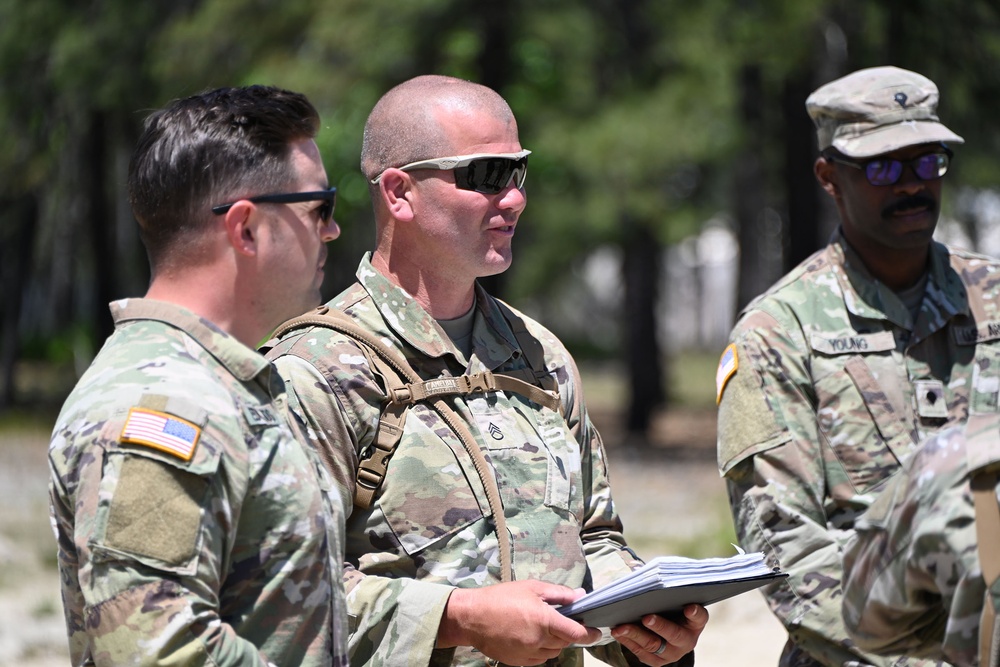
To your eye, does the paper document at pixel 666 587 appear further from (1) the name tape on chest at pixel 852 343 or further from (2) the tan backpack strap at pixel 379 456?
(1) the name tape on chest at pixel 852 343

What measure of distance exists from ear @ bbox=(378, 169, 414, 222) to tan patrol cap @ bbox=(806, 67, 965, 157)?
1227 mm

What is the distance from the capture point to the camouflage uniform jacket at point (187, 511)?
1952 millimetres

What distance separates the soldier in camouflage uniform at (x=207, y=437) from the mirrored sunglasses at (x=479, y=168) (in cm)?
54

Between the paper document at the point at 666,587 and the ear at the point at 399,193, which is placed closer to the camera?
the paper document at the point at 666,587

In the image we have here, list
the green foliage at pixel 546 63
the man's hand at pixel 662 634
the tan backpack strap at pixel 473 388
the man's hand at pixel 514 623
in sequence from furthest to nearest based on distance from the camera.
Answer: the green foliage at pixel 546 63, the tan backpack strap at pixel 473 388, the man's hand at pixel 662 634, the man's hand at pixel 514 623

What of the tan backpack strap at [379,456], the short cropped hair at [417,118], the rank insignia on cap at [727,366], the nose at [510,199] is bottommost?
the rank insignia on cap at [727,366]

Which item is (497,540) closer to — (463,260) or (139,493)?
(463,260)

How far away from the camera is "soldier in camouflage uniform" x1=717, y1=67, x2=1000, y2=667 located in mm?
3176

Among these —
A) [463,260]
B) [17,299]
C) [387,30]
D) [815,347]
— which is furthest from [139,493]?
[17,299]

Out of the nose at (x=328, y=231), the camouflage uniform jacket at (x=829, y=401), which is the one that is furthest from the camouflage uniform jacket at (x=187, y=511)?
the camouflage uniform jacket at (x=829, y=401)

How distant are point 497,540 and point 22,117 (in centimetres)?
1262

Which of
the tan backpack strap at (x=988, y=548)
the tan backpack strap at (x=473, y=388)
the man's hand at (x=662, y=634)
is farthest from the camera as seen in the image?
the tan backpack strap at (x=473, y=388)

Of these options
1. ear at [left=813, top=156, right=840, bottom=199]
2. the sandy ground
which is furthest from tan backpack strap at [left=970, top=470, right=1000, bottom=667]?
Result: the sandy ground

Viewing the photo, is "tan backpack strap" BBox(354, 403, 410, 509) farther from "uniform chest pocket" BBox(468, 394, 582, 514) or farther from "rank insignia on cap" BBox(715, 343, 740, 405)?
"rank insignia on cap" BBox(715, 343, 740, 405)
